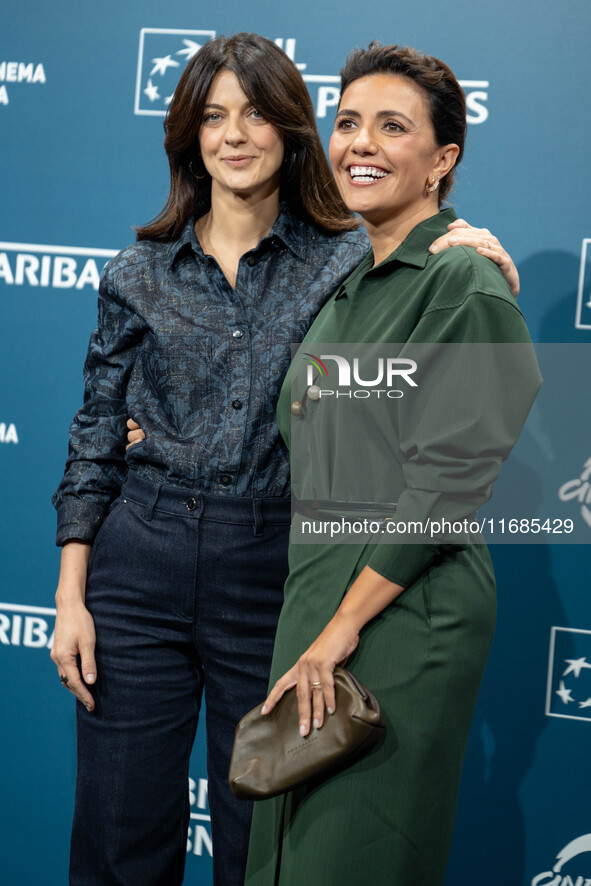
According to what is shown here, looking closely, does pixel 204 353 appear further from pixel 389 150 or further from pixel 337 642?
pixel 337 642

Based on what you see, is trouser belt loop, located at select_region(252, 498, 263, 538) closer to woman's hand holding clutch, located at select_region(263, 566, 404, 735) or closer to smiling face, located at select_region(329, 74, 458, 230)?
woman's hand holding clutch, located at select_region(263, 566, 404, 735)

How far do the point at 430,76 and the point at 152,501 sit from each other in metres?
0.74

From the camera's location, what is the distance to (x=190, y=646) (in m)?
1.57

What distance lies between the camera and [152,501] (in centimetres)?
154

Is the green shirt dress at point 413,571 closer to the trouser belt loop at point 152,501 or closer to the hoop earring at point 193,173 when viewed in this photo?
the trouser belt loop at point 152,501

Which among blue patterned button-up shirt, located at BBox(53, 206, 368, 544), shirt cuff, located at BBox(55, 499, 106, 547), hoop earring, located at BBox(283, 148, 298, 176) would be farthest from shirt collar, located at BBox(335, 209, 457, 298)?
shirt cuff, located at BBox(55, 499, 106, 547)

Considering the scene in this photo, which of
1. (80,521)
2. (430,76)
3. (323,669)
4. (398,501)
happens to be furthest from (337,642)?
(430,76)

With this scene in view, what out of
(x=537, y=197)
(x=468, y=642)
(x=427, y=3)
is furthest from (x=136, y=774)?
(x=427, y=3)

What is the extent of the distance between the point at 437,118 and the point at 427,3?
29.0 inches

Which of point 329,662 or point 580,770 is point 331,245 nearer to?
point 329,662

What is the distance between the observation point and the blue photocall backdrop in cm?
192

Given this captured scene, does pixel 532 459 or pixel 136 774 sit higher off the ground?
pixel 532 459

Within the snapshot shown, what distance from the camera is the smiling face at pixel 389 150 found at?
132cm

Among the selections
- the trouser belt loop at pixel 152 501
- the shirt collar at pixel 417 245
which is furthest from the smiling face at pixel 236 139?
the trouser belt loop at pixel 152 501
